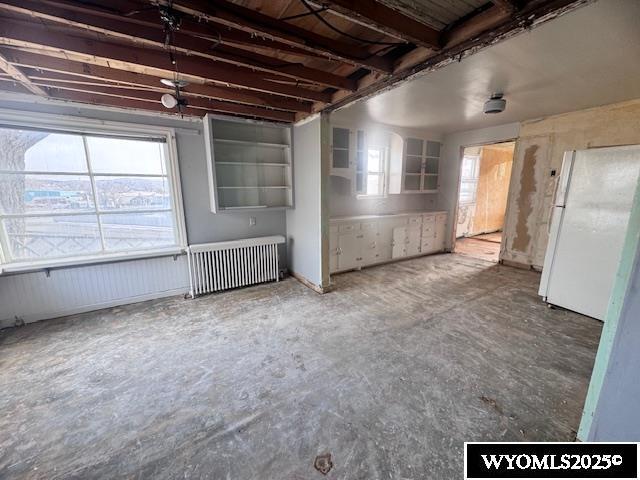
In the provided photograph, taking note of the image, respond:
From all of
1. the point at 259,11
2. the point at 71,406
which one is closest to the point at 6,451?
the point at 71,406

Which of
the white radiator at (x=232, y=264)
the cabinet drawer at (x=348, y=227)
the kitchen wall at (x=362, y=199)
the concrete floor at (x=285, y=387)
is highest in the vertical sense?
the kitchen wall at (x=362, y=199)

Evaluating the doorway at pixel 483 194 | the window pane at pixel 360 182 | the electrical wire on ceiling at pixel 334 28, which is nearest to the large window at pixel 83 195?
the electrical wire on ceiling at pixel 334 28

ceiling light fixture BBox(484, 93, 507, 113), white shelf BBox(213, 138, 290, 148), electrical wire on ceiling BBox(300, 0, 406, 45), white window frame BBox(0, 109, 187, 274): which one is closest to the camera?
electrical wire on ceiling BBox(300, 0, 406, 45)

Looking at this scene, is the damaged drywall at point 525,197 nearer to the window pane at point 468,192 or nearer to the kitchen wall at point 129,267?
the window pane at point 468,192

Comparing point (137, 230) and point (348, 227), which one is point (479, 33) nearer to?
point (348, 227)

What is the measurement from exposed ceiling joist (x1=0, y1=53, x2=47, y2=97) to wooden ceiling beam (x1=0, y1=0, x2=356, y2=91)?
2.33 feet

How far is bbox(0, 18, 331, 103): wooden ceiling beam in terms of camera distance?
1.63 meters

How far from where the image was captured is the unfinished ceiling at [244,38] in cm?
143

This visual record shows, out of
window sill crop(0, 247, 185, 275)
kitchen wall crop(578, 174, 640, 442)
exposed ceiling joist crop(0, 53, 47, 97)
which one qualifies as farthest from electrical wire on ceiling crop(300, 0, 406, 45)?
window sill crop(0, 247, 185, 275)

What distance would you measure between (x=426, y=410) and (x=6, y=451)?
2.52m

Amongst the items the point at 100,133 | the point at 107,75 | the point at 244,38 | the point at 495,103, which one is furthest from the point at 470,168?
the point at 100,133

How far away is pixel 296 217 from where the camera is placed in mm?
4027

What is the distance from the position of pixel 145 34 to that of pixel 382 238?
4.09 meters

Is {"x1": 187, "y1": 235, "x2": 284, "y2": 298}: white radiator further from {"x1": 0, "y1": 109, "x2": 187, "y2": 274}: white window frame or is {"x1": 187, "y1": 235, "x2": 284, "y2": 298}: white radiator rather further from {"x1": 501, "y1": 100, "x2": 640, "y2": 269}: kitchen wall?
{"x1": 501, "y1": 100, "x2": 640, "y2": 269}: kitchen wall
